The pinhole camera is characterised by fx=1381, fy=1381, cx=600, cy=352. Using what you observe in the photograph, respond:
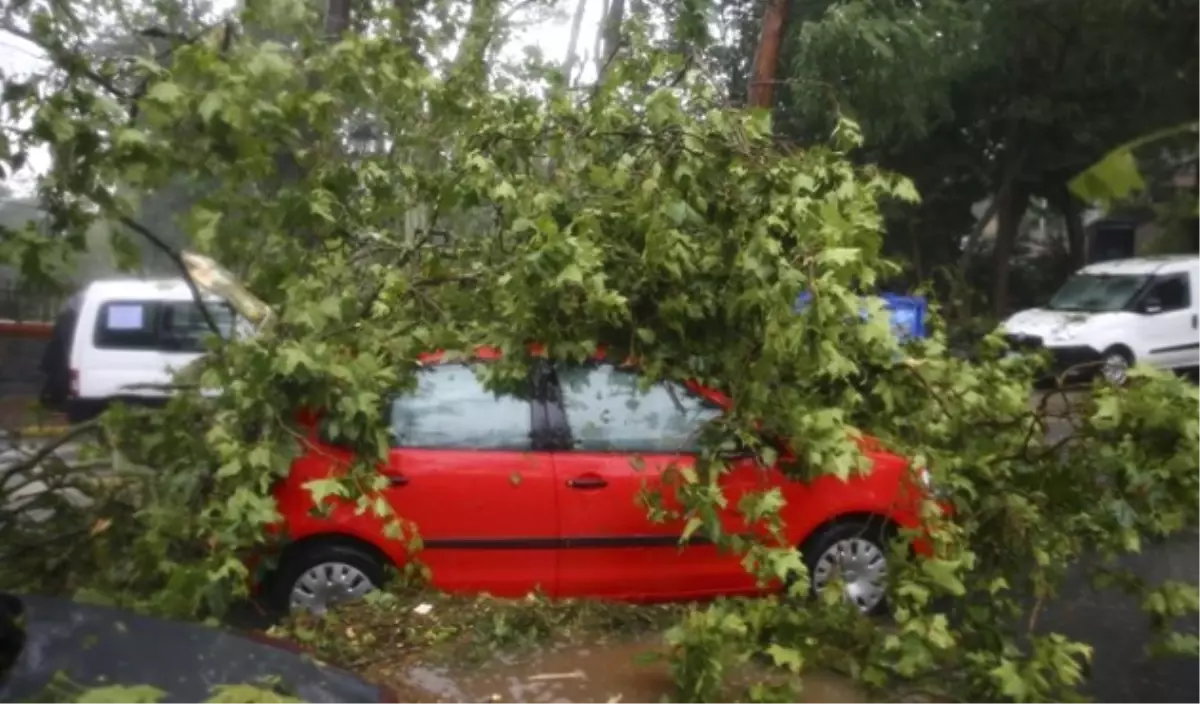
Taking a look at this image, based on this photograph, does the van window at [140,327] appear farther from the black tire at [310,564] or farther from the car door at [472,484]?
the car door at [472,484]

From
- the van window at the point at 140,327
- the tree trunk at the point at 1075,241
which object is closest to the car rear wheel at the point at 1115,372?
the van window at the point at 140,327

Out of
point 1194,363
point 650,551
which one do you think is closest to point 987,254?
point 1194,363

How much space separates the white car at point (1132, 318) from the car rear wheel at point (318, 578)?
42.3ft

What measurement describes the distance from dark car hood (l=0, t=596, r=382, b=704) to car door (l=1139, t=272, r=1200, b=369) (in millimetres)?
16382

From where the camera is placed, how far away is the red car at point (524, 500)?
20.8 feet

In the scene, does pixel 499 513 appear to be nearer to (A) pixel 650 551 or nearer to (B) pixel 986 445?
(A) pixel 650 551

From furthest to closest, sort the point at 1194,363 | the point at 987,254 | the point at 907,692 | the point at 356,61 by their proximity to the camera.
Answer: the point at 987,254 → the point at 1194,363 → the point at 356,61 → the point at 907,692

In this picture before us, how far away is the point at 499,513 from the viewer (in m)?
6.39

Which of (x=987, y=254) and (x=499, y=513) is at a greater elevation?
(x=987, y=254)

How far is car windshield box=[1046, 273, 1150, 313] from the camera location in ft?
59.8

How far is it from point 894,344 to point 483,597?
211 centimetres

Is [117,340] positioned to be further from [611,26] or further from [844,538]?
[844,538]

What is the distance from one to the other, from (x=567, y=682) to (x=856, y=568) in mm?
2100

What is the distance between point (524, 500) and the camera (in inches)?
252
